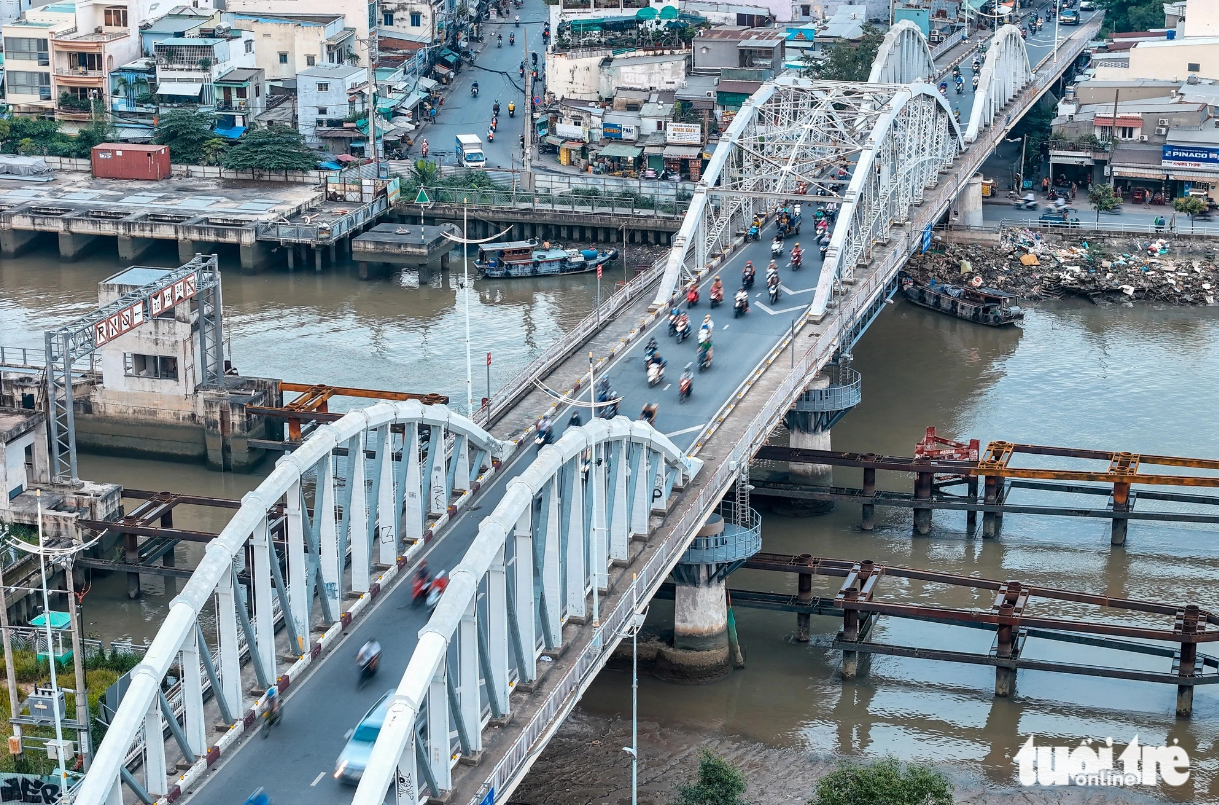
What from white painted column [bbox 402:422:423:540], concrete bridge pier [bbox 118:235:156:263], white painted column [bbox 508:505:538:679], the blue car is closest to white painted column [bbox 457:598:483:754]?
the blue car

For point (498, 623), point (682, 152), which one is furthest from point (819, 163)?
point (498, 623)

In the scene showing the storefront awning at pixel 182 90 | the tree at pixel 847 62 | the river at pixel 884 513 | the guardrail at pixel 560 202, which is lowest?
the river at pixel 884 513

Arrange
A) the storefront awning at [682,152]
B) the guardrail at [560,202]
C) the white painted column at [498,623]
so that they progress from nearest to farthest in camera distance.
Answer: the white painted column at [498,623], the guardrail at [560,202], the storefront awning at [682,152]

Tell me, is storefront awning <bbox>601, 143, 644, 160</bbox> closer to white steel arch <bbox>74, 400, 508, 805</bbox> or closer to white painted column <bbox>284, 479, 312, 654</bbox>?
white steel arch <bbox>74, 400, 508, 805</bbox>

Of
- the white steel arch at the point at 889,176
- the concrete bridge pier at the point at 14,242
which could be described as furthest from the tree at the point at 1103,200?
the concrete bridge pier at the point at 14,242

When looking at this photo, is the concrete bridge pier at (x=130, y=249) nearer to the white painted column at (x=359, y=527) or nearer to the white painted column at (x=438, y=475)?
the white painted column at (x=438, y=475)

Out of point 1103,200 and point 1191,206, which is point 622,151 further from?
point 1191,206
